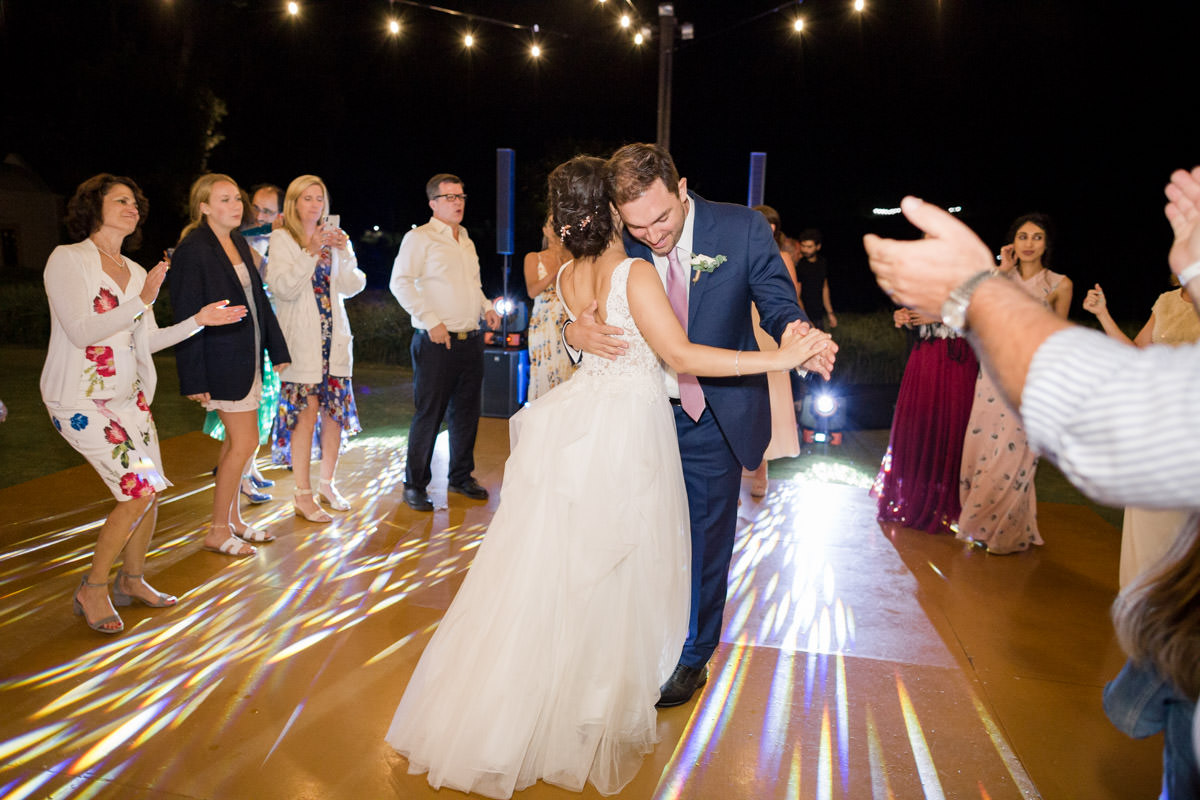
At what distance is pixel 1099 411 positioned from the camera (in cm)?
79

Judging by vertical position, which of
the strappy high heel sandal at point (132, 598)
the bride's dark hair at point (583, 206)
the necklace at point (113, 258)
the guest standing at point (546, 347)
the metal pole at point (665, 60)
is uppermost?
the metal pole at point (665, 60)

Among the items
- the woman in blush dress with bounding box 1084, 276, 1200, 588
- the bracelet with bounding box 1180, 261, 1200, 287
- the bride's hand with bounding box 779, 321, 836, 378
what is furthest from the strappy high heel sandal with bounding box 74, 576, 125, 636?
the woman in blush dress with bounding box 1084, 276, 1200, 588

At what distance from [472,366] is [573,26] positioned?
8.41 meters

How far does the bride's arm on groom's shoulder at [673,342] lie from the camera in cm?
215

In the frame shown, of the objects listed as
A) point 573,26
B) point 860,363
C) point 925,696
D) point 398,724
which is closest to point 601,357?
point 398,724

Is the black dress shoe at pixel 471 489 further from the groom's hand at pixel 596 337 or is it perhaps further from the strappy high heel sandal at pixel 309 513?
the groom's hand at pixel 596 337

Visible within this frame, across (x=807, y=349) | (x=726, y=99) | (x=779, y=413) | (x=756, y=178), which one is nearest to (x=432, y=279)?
(x=779, y=413)

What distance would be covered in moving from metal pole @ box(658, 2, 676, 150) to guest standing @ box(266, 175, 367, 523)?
407 centimetres

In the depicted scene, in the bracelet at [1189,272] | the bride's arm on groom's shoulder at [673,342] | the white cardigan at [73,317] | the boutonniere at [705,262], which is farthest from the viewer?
the white cardigan at [73,317]

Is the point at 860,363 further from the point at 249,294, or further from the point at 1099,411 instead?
the point at 1099,411

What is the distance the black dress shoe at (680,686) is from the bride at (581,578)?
0.27m

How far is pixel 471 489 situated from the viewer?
15.9ft

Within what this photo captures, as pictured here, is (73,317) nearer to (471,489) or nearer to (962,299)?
(471,489)

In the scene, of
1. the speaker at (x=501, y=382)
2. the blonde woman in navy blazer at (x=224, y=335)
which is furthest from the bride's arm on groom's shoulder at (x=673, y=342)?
the speaker at (x=501, y=382)
